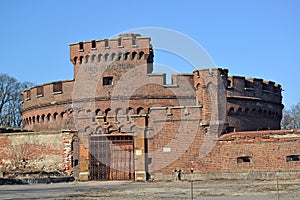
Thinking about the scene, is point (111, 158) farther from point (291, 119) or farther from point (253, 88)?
point (291, 119)

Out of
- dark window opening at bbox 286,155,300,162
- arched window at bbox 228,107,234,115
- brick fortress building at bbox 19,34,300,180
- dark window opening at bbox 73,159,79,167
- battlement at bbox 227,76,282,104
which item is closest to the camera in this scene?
dark window opening at bbox 286,155,300,162

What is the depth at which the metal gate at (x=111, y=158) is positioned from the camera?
24328 mm

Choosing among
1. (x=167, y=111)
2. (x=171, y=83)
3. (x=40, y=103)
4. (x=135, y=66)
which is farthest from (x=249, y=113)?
(x=40, y=103)

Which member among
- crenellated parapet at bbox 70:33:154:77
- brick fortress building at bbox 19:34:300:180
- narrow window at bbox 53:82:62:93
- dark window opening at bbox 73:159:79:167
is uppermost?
crenellated parapet at bbox 70:33:154:77

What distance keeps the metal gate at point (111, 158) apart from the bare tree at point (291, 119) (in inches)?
1428

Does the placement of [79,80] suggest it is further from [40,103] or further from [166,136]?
[166,136]

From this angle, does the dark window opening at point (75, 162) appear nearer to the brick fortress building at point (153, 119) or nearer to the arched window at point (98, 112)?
the brick fortress building at point (153, 119)

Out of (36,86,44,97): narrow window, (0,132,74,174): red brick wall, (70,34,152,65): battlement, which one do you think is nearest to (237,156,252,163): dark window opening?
(0,132,74,174): red brick wall

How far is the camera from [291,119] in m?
58.4

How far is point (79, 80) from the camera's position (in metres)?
31.5

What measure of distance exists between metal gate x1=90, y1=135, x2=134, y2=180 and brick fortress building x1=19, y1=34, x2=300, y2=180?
0.05 meters

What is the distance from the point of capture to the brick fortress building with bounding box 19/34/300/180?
72.4 ft

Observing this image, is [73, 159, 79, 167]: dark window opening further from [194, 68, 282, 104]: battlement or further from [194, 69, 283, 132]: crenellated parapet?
[194, 68, 282, 104]: battlement

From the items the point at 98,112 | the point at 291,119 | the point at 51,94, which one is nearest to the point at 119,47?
the point at 98,112
